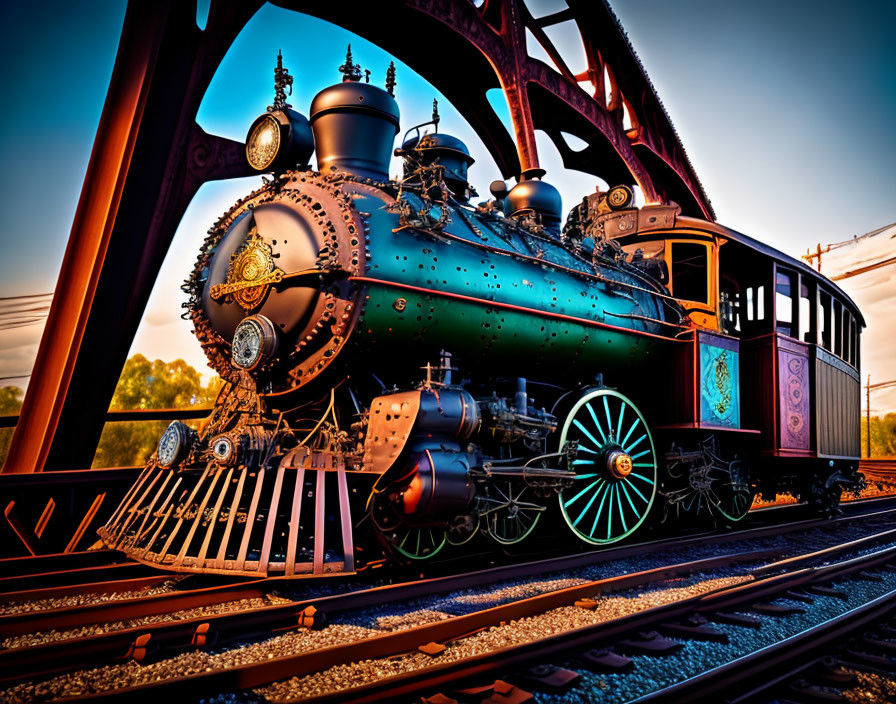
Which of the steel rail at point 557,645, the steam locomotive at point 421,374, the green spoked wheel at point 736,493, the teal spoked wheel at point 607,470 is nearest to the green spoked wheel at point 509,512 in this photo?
the steam locomotive at point 421,374

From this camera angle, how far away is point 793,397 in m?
8.33

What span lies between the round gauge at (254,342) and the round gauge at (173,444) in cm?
63

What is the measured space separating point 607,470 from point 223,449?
12.0ft

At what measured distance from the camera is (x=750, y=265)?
8.60 m

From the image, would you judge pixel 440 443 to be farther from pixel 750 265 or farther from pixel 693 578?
pixel 750 265

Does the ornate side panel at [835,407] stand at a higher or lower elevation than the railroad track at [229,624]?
higher

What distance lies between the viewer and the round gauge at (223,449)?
4.47m

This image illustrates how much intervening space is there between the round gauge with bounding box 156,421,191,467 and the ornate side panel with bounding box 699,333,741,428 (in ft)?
16.9

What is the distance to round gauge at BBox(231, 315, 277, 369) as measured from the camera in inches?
196

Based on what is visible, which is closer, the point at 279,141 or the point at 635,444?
the point at 279,141

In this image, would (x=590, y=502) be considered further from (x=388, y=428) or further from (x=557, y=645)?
(x=557, y=645)

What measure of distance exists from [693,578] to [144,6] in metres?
7.56

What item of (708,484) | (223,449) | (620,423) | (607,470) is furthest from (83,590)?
(708,484)

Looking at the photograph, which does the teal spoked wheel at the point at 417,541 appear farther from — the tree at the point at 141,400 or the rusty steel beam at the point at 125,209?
the tree at the point at 141,400
